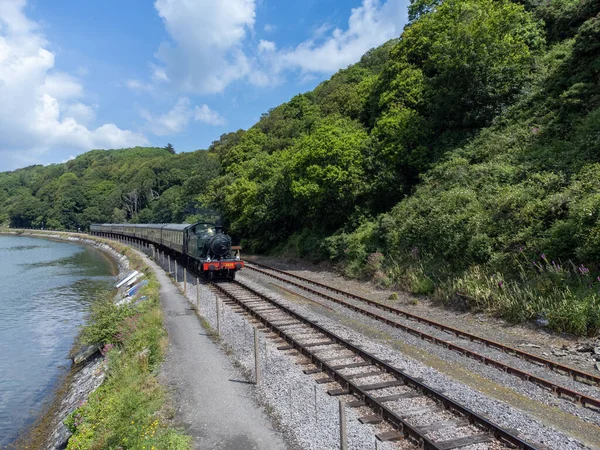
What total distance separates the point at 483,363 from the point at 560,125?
13488 mm

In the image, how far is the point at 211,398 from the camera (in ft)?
25.8

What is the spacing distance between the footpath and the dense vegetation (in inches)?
324

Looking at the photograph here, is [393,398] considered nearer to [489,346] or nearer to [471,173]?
[489,346]

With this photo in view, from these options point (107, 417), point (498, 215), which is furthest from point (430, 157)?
point (107, 417)

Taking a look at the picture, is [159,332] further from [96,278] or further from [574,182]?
[96,278]

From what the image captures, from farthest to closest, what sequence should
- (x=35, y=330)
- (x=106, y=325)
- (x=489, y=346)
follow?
(x=35, y=330) → (x=106, y=325) → (x=489, y=346)

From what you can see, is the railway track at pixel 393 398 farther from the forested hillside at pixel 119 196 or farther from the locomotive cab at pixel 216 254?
the forested hillside at pixel 119 196

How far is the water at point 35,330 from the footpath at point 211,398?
4.74 metres

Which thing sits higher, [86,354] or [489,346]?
[489,346]

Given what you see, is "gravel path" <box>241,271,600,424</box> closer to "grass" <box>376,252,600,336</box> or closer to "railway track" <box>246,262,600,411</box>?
"railway track" <box>246,262,600,411</box>

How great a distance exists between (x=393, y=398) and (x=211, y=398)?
11.5 feet

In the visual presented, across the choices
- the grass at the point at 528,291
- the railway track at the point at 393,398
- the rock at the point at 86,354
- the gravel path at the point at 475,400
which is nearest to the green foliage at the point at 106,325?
the rock at the point at 86,354

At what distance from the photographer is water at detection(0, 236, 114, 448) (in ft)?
39.0

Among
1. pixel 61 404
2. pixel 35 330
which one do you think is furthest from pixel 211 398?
pixel 35 330
